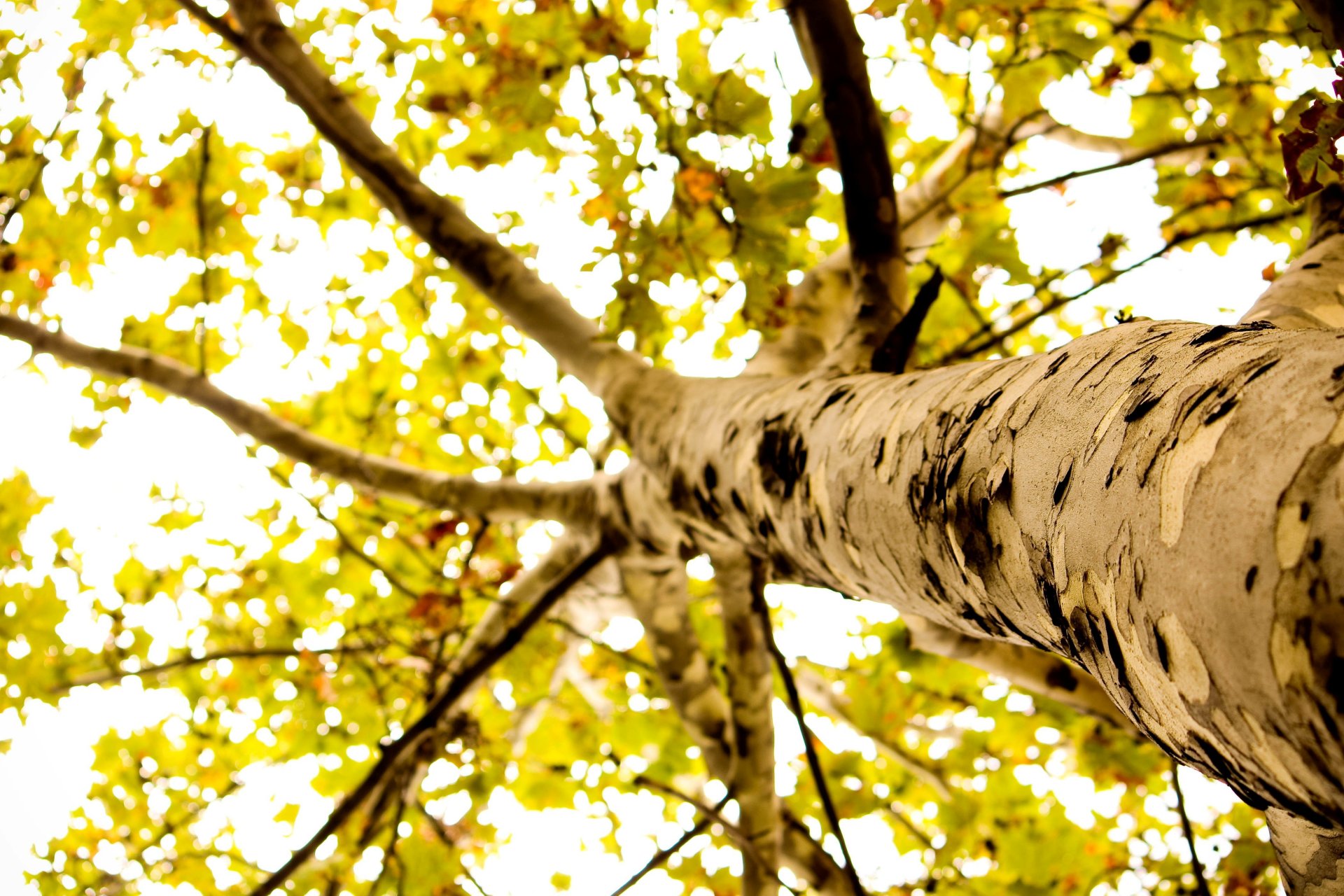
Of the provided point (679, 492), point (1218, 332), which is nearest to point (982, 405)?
point (1218, 332)

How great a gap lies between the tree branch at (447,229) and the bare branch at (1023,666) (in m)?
1.04

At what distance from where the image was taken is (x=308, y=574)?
136 inches

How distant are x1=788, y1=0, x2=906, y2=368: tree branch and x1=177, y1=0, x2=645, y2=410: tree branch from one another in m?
0.68

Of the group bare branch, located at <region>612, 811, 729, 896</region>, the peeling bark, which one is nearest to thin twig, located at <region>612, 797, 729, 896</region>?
bare branch, located at <region>612, 811, 729, 896</region>

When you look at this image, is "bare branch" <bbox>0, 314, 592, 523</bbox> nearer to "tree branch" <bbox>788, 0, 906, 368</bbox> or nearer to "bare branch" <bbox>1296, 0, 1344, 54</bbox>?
"tree branch" <bbox>788, 0, 906, 368</bbox>

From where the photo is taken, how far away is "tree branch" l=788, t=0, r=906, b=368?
4.31 feet

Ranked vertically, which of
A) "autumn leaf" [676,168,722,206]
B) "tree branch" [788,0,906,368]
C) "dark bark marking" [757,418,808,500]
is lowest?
"dark bark marking" [757,418,808,500]

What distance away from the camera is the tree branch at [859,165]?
1312 mm

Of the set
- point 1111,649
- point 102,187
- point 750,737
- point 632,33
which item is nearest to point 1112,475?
point 1111,649

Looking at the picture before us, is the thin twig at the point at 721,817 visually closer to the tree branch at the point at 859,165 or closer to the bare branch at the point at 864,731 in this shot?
the bare branch at the point at 864,731

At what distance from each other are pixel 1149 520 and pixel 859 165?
1.05 metres

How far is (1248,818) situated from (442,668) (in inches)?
132

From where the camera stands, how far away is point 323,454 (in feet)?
7.76

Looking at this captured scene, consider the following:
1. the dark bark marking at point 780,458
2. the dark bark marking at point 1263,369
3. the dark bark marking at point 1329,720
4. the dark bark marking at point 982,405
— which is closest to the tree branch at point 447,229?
the dark bark marking at point 780,458
